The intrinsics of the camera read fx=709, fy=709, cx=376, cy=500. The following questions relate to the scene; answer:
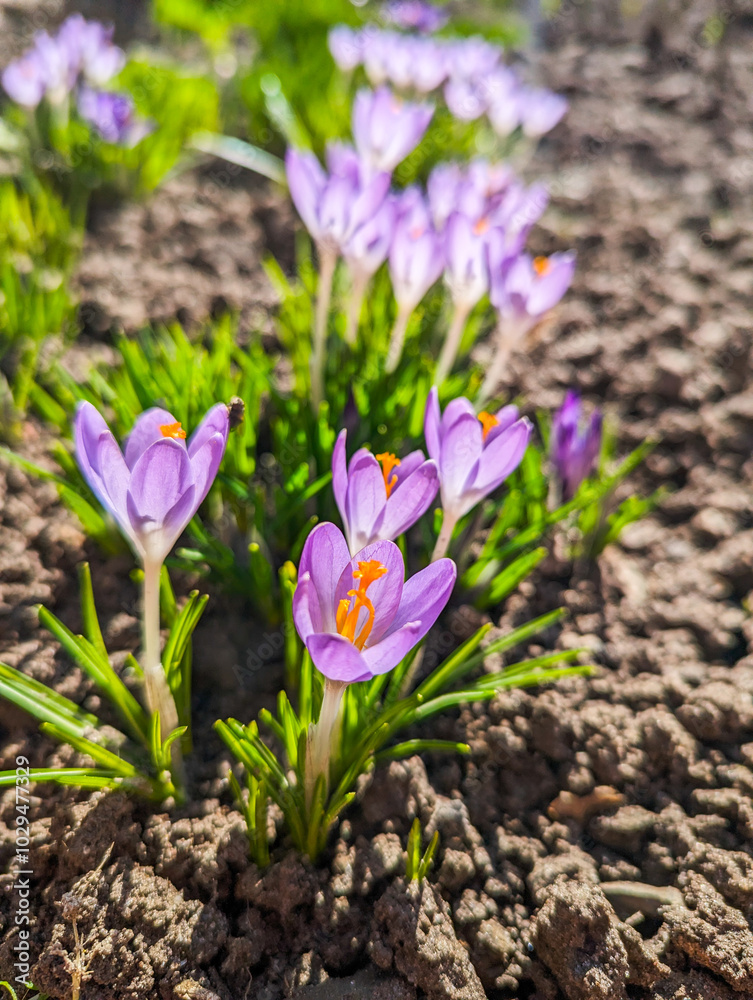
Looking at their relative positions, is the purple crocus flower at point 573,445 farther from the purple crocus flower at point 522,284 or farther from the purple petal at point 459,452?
the purple petal at point 459,452

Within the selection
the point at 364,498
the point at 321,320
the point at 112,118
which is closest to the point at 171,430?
the point at 364,498

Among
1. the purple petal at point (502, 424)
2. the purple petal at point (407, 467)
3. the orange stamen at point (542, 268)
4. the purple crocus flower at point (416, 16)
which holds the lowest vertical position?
the purple petal at point (407, 467)

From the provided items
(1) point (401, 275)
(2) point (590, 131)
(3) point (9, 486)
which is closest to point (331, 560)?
(1) point (401, 275)

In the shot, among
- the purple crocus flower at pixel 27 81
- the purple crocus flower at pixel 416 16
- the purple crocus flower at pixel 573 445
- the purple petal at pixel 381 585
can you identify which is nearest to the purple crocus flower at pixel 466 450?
the purple petal at pixel 381 585

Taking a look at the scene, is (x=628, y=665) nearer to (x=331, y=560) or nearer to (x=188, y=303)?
(x=331, y=560)

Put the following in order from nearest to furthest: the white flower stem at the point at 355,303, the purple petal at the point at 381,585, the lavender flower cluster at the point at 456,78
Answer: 1. the purple petal at the point at 381,585
2. the white flower stem at the point at 355,303
3. the lavender flower cluster at the point at 456,78

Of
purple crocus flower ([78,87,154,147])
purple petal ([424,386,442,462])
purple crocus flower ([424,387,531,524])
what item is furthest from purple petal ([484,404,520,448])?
purple crocus flower ([78,87,154,147])

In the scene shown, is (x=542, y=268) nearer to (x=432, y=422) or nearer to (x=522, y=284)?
(x=522, y=284)
